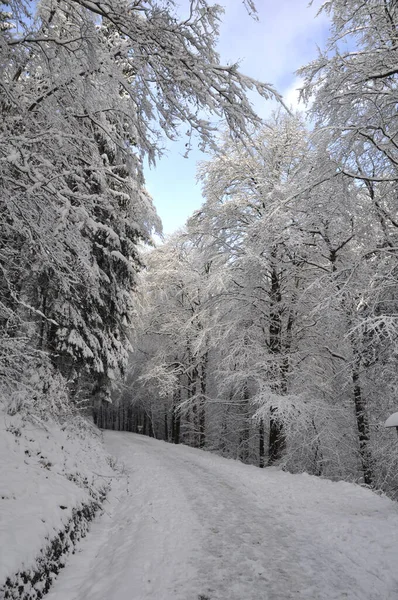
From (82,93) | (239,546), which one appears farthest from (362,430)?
(82,93)

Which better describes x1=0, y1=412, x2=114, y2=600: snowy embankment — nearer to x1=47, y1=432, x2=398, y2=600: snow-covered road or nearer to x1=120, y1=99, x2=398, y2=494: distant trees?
x1=47, y1=432, x2=398, y2=600: snow-covered road

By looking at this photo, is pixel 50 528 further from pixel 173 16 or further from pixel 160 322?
pixel 160 322

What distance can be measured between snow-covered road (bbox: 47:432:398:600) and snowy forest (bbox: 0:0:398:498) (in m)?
2.80

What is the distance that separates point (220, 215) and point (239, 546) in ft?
33.7

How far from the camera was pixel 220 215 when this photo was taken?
1288cm

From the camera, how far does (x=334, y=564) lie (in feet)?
14.2

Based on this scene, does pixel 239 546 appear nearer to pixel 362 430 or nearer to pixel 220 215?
pixel 362 430

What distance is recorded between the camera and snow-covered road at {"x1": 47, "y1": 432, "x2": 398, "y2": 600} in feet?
12.5

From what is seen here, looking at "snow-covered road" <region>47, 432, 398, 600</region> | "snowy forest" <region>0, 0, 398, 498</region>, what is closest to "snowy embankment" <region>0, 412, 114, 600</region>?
"snow-covered road" <region>47, 432, 398, 600</region>

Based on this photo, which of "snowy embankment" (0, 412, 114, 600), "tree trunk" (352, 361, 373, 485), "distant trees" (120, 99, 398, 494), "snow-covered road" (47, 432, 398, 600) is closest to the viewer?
"snowy embankment" (0, 412, 114, 600)

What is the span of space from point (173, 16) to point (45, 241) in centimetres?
293

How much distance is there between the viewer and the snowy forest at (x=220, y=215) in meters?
4.02

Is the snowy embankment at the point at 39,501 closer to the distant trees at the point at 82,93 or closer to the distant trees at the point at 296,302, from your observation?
the distant trees at the point at 82,93

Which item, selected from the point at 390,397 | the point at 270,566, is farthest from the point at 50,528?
the point at 390,397
